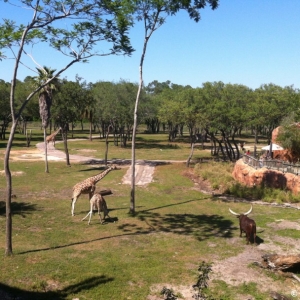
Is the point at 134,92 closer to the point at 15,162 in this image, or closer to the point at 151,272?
the point at 15,162

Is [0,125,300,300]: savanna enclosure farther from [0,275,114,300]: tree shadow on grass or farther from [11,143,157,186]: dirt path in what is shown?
[11,143,157,186]: dirt path

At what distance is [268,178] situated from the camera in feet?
84.3

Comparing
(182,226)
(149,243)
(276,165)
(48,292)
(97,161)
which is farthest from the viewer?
(97,161)

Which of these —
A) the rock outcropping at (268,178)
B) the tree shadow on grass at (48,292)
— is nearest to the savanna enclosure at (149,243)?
the tree shadow on grass at (48,292)

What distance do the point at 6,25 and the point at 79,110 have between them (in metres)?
25.3

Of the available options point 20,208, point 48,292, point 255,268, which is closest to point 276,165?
point 255,268

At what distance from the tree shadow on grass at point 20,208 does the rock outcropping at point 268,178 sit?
15337mm

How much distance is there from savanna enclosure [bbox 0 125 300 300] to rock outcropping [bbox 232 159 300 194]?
1068mm

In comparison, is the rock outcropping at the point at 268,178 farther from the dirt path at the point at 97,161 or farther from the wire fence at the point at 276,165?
the dirt path at the point at 97,161

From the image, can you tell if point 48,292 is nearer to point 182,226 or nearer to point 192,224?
point 182,226

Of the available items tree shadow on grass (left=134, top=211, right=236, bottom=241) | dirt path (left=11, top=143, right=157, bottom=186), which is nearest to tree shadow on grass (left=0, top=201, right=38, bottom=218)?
tree shadow on grass (left=134, top=211, right=236, bottom=241)

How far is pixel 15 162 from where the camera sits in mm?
39031

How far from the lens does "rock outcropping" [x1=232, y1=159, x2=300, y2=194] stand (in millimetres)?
24375

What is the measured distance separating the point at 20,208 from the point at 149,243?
921 centimetres
